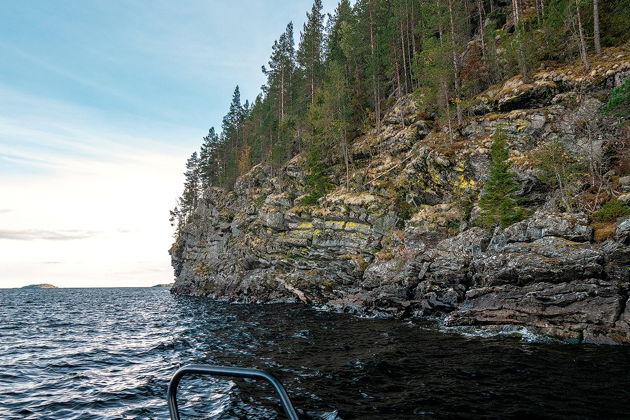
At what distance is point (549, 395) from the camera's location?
1030 cm

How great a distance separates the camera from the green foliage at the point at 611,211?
2232 centimetres

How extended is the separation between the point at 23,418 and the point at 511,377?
16.3 metres

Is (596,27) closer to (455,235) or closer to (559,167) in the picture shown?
(559,167)

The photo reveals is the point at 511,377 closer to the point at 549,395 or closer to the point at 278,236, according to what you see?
the point at 549,395

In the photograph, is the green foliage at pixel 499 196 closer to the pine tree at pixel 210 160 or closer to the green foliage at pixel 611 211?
the green foliage at pixel 611 211

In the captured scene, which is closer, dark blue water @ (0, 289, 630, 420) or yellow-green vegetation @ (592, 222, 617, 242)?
dark blue water @ (0, 289, 630, 420)

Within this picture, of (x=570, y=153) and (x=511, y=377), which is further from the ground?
(x=570, y=153)

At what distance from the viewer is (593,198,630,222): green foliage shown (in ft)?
73.2

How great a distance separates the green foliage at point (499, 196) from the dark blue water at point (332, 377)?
14326 mm

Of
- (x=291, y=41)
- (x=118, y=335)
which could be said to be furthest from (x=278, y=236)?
(x=291, y=41)

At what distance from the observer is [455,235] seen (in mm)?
34031

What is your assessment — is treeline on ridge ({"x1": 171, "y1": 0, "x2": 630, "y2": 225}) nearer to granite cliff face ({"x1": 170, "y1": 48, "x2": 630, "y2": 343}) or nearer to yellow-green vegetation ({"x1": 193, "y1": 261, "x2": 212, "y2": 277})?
granite cliff face ({"x1": 170, "y1": 48, "x2": 630, "y2": 343})

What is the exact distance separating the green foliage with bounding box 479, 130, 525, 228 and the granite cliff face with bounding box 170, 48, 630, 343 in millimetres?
1520

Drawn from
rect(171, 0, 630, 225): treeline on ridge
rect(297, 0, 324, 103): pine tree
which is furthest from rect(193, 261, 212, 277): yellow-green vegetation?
rect(297, 0, 324, 103): pine tree
